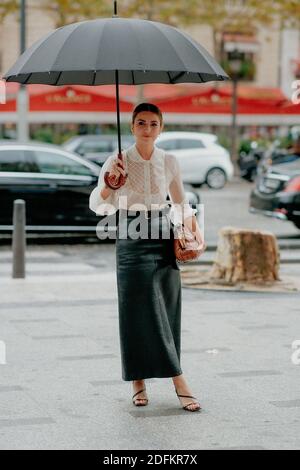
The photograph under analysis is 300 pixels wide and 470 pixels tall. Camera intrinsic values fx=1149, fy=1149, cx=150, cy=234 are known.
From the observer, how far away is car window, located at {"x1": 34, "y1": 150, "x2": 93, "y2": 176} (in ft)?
57.1

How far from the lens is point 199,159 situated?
106 ft

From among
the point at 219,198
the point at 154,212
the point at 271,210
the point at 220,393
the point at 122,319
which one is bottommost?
the point at 219,198

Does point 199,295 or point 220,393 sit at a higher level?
point 220,393

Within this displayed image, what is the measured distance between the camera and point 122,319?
6.61 meters

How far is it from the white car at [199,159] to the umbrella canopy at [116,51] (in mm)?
25312

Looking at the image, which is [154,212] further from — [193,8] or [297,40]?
[297,40]

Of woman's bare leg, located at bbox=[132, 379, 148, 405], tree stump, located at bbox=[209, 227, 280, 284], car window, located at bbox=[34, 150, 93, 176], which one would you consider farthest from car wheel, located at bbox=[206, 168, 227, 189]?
woman's bare leg, located at bbox=[132, 379, 148, 405]

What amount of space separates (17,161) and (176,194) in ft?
36.1

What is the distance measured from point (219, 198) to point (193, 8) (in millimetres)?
14171

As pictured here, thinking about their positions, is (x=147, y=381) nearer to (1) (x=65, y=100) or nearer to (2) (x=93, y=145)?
(2) (x=93, y=145)

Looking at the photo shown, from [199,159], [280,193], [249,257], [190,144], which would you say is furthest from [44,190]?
[190,144]

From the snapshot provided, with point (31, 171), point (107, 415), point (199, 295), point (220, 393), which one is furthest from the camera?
point (31, 171)
